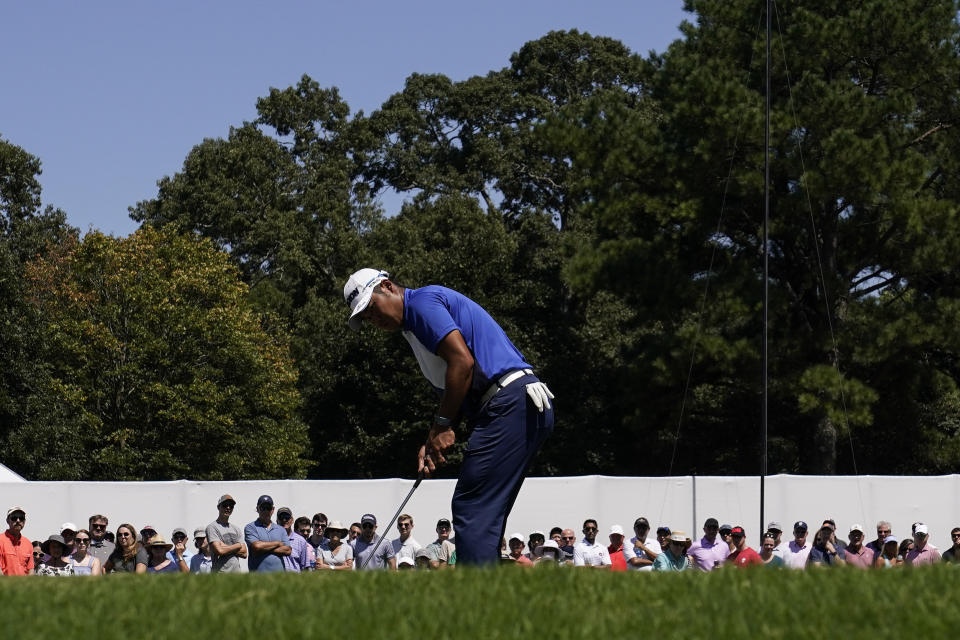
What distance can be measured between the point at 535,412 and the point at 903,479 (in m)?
14.5

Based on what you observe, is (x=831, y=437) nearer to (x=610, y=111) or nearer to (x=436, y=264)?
(x=610, y=111)

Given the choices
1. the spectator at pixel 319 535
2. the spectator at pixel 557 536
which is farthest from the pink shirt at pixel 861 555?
the spectator at pixel 319 535

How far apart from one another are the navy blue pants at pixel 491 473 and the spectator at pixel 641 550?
891 centimetres

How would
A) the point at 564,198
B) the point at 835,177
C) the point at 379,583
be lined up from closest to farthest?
the point at 379,583
the point at 835,177
the point at 564,198

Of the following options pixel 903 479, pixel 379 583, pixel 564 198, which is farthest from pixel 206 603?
pixel 564 198

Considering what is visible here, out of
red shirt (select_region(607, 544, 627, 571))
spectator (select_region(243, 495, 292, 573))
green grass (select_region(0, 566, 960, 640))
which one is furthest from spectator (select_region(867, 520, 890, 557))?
green grass (select_region(0, 566, 960, 640))

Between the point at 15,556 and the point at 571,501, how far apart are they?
29.8 feet

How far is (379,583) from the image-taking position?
5480 millimetres

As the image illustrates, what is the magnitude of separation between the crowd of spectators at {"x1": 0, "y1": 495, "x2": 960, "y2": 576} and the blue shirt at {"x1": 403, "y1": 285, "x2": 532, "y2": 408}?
5.46 m

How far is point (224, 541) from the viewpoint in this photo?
12.9 m

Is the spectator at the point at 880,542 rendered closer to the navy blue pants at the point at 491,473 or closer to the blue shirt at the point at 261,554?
the blue shirt at the point at 261,554

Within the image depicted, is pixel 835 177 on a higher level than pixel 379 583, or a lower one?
higher

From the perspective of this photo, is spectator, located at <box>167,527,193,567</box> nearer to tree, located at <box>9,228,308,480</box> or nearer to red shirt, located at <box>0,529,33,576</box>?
red shirt, located at <box>0,529,33,576</box>

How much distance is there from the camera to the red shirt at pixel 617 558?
585 inches
